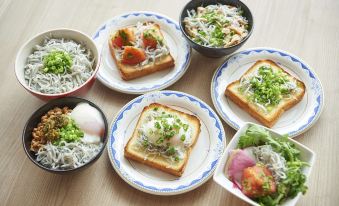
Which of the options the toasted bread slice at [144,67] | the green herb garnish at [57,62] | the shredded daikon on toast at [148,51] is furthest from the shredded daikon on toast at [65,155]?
the shredded daikon on toast at [148,51]

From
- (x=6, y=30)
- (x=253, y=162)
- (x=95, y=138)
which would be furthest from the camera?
(x=6, y=30)

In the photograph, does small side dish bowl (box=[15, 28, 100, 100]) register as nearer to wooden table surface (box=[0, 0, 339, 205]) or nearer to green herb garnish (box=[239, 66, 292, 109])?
wooden table surface (box=[0, 0, 339, 205])

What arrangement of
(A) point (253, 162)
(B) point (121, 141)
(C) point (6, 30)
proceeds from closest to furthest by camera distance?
(A) point (253, 162) → (B) point (121, 141) → (C) point (6, 30)

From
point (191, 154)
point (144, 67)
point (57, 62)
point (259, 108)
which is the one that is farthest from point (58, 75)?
point (259, 108)

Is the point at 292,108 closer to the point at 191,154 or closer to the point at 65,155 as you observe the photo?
the point at 191,154

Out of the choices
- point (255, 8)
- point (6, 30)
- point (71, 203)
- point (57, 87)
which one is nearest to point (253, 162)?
point (71, 203)

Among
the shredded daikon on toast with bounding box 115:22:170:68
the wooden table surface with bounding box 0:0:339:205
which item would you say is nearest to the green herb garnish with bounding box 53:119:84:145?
the wooden table surface with bounding box 0:0:339:205

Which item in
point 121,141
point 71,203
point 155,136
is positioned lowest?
point 71,203

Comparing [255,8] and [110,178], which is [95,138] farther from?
[255,8]

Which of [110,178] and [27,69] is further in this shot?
[27,69]
